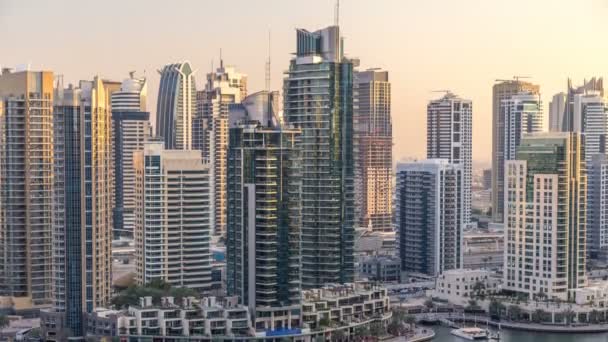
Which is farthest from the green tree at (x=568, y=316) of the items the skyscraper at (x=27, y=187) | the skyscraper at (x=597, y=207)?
the skyscraper at (x=27, y=187)

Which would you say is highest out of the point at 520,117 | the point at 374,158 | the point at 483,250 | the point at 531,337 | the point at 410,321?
the point at 520,117

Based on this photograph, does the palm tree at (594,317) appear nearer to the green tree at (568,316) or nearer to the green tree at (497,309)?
the green tree at (568,316)

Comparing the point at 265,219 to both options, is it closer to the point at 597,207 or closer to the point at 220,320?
the point at 220,320

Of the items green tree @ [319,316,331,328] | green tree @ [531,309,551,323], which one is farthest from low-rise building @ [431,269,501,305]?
green tree @ [319,316,331,328]

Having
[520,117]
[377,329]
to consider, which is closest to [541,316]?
[377,329]

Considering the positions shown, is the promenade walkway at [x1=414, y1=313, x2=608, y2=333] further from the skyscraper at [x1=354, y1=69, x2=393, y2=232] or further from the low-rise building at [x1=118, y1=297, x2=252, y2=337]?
the skyscraper at [x1=354, y1=69, x2=393, y2=232]

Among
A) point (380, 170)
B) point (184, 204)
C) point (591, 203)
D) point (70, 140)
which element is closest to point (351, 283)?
point (184, 204)

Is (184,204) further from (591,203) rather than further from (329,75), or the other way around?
(591,203)
